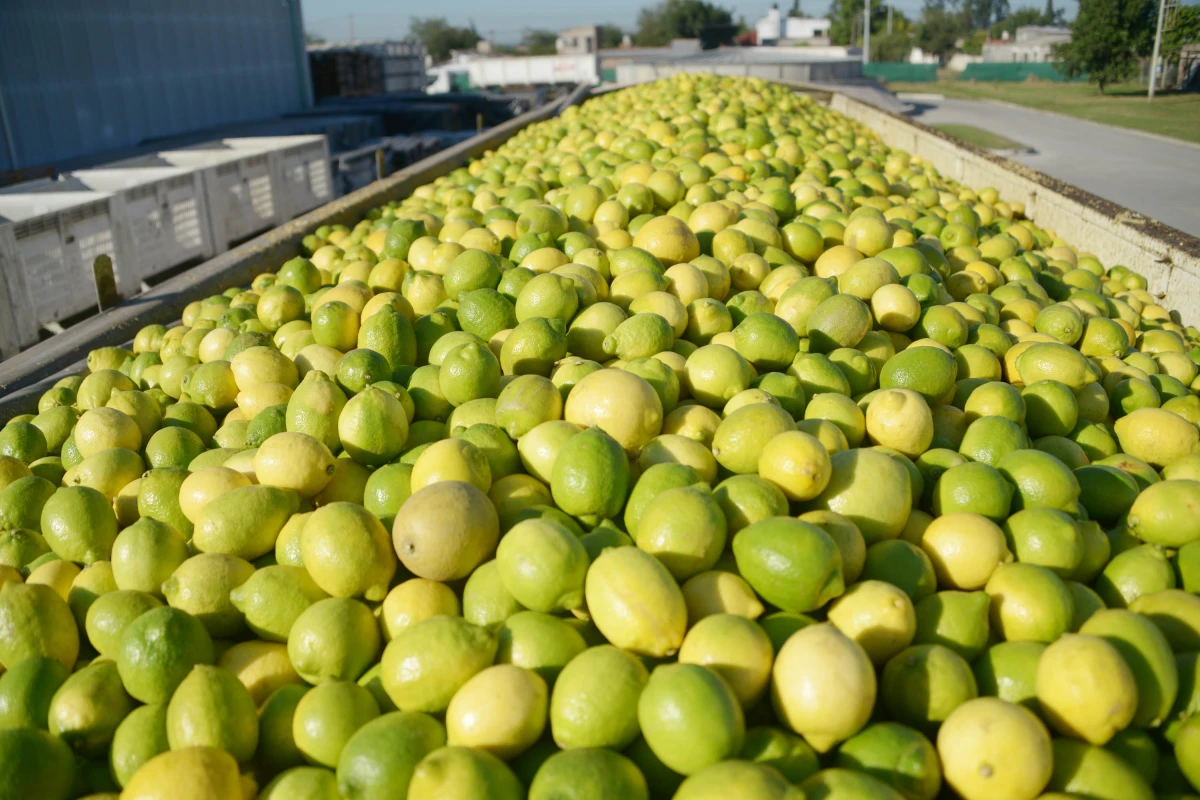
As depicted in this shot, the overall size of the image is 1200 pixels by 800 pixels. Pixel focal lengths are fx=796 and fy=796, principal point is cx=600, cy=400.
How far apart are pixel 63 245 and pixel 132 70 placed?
1859cm

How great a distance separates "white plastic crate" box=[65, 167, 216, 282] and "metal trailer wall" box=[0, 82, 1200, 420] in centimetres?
200

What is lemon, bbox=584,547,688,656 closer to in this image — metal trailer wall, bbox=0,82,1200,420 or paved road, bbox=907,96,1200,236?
metal trailer wall, bbox=0,82,1200,420

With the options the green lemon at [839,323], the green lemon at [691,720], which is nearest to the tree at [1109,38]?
the green lemon at [839,323]

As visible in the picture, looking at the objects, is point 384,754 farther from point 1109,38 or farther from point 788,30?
point 788,30

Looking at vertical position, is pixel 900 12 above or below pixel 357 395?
above

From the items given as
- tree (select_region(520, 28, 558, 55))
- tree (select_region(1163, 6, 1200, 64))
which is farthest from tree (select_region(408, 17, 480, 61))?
tree (select_region(1163, 6, 1200, 64))

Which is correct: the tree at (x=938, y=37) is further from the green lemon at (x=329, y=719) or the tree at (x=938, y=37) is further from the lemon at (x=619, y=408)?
the green lemon at (x=329, y=719)

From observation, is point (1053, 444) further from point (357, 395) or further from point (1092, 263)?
point (1092, 263)

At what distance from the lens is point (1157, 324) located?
4934 millimetres

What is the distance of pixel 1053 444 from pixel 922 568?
1219 mm

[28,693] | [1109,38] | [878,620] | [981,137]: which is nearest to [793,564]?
[878,620]

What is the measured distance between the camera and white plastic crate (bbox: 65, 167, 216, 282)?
8.14 meters

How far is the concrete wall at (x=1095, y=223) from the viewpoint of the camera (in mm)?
5418

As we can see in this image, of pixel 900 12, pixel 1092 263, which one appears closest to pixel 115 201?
pixel 1092 263
